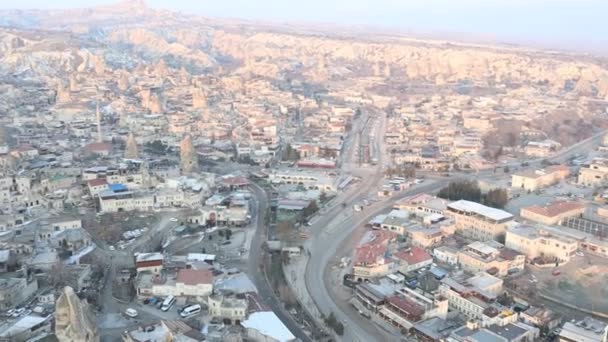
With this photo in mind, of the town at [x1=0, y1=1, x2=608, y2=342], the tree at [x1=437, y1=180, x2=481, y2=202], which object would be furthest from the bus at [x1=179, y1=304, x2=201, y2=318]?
the tree at [x1=437, y1=180, x2=481, y2=202]

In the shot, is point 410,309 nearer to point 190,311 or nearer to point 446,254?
point 446,254

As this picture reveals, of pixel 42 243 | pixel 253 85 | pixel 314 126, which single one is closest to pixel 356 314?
pixel 42 243

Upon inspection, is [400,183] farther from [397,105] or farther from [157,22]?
[157,22]

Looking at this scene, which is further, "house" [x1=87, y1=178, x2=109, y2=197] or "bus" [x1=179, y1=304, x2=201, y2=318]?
"house" [x1=87, y1=178, x2=109, y2=197]

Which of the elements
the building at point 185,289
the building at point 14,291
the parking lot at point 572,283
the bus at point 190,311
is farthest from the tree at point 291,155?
the building at point 14,291

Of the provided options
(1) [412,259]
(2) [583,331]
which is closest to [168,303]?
(1) [412,259]

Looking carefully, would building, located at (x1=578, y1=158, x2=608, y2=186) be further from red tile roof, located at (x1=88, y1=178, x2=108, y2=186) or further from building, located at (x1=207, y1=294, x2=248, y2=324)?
red tile roof, located at (x1=88, y1=178, x2=108, y2=186)

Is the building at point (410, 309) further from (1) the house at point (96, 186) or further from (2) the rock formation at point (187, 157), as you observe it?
(2) the rock formation at point (187, 157)
